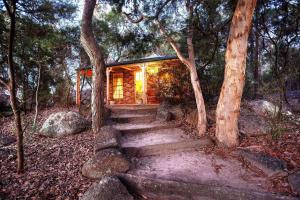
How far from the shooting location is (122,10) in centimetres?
743

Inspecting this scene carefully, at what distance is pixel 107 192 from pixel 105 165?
843 millimetres

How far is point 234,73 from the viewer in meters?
4.98

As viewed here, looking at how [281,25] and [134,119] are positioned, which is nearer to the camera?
[134,119]

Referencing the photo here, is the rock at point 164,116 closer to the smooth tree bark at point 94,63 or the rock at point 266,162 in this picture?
the smooth tree bark at point 94,63

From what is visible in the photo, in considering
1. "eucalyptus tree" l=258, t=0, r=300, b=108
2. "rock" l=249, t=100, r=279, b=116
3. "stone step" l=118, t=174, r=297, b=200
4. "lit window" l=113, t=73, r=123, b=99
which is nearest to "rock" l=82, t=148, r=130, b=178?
"stone step" l=118, t=174, r=297, b=200

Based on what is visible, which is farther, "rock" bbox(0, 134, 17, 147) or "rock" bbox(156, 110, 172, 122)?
"rock" bbox(156, 110, 172, 122)

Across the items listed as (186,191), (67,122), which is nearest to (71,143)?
(67,122)

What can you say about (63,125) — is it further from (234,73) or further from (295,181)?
(295,181)

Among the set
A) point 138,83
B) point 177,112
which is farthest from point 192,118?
point 138,83

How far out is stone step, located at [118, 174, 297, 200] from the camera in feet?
9.73

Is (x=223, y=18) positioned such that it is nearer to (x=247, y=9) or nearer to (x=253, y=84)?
(x=247, y=9)

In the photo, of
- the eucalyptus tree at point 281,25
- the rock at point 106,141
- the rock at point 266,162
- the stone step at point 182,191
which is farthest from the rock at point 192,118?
the stone step at point 182,191

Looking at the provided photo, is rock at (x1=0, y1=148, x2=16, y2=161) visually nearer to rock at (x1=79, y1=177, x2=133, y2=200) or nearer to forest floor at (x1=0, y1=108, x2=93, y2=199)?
forest floor at (x1=0, y1=108, x2=93, y2=199)

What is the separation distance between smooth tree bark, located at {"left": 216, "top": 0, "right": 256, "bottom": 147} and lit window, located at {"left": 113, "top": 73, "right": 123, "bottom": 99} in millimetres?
11037
